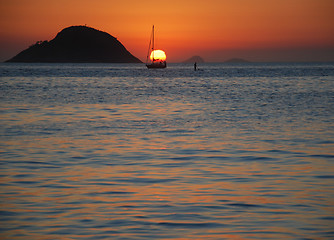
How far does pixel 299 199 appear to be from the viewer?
37.5ft

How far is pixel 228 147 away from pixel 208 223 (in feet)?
30.2

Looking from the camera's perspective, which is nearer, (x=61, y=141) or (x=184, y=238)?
(x=184, y=238)

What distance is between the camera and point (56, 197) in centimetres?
1156

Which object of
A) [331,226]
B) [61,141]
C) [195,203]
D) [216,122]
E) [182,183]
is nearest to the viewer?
[331,226]

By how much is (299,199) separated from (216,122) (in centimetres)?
1630

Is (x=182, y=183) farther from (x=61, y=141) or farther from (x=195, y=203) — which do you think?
(x=61, y=141)

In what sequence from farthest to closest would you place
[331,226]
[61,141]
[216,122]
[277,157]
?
[216,122]
[61,141]
[277,157]
[331,226]

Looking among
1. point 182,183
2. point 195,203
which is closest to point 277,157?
point 182,183

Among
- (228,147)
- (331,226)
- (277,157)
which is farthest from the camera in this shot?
(228,147)

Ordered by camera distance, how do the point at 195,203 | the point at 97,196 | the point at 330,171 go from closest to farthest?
the point at 195,203 < the point at 97,196 < the point at 330,171

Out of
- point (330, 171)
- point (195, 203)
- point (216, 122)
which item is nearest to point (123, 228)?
point (195, 203)

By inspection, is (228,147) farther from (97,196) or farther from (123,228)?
(123,228)

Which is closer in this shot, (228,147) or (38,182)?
(38,182)

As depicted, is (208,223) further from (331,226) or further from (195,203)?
(331,226)
